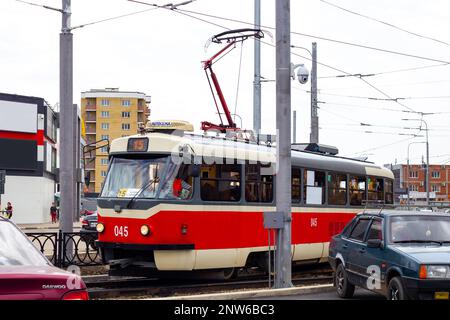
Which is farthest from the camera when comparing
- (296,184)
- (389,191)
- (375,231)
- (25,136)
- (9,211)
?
(25,136)

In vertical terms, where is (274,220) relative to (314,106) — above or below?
below

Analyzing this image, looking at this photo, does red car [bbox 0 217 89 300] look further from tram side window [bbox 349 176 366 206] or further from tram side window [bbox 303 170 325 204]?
tram side window [bbox 349 176 366 206]

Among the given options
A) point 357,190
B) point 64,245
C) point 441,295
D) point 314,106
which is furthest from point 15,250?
point 314,106

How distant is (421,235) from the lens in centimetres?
1118

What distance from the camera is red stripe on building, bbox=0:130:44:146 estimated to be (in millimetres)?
52562

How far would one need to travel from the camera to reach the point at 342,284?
12695mm

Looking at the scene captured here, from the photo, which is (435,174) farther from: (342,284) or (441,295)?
(441,295)

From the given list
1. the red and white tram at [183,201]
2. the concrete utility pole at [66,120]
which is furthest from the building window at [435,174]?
the concrete utility pole at [66,120]

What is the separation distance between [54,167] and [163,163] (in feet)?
172

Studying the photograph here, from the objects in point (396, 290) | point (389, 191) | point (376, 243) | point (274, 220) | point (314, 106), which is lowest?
point (396, 290)

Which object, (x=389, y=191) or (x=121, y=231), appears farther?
(x=389, y=191)

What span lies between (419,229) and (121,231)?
6.15 metres

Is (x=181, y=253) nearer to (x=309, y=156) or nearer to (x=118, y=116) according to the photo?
(x=309, y=156)

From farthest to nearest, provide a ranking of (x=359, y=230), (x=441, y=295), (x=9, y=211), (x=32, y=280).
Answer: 1. (x=9, y=211)
2. (x=359, y=230)
3. (x=441, y=295)
4. (x=32, y=280)
